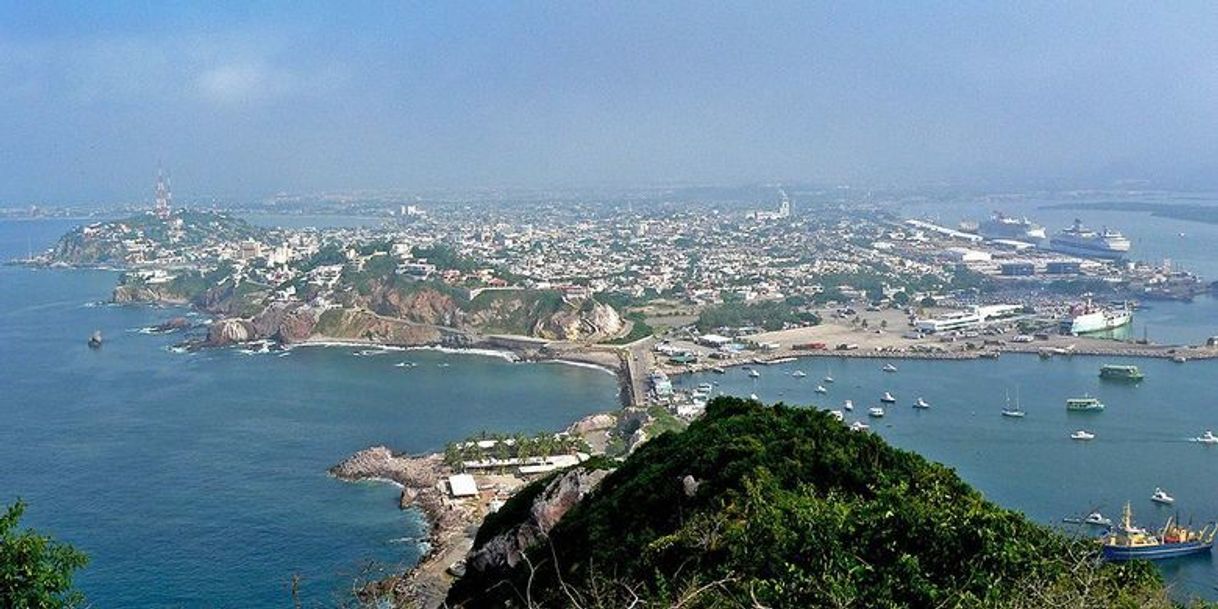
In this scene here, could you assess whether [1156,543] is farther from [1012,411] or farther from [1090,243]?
[1090,243]

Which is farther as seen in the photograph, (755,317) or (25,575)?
(755,317)

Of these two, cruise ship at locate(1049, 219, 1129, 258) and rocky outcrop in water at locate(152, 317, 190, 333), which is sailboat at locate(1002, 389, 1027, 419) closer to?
rocky outcrop in water at locate(152, 317, 190, 333)

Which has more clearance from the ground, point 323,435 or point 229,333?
point 229,333

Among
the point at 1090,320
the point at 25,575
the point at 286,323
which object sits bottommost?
the point at 1090,320

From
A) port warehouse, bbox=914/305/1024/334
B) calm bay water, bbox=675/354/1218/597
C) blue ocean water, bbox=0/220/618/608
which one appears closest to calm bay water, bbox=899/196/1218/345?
port warehouse, bbox=914/305/1024/334

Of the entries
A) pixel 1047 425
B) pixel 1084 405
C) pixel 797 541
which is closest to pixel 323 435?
pixel 1047 425

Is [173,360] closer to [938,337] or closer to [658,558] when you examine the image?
[938,337]

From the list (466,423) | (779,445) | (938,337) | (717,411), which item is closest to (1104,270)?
(938,337)
